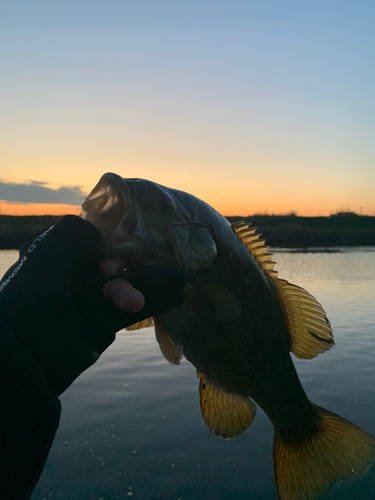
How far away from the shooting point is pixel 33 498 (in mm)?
3041

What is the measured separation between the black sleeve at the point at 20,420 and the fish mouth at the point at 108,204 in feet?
2.07

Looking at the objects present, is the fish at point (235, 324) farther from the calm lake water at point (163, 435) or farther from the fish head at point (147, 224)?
the calm lake water at point (163, 435)

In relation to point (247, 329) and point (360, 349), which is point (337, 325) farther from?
point (247, 329)

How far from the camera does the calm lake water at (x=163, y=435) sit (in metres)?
3.15

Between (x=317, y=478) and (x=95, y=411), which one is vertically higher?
(x=317, y=478)

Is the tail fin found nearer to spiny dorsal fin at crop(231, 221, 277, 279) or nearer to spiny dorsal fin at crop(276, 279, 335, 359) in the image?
spiny dorsal fin at crop(276, 279, 335, 359)

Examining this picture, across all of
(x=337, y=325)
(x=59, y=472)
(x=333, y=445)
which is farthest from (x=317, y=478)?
(x=337, y=325)

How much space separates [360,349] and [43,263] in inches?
220

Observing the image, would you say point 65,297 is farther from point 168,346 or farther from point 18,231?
point 18,231

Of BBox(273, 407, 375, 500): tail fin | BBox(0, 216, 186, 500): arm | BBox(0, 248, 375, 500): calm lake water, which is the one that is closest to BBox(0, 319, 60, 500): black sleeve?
BBox(0, 216, 186, 500): arm

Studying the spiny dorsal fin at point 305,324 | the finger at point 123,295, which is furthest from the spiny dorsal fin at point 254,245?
the finger at point 123,295

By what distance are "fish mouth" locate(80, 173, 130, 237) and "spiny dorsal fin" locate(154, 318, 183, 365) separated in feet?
2.21

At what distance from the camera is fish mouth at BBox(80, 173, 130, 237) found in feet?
6.37

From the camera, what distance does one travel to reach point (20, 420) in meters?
1.55
